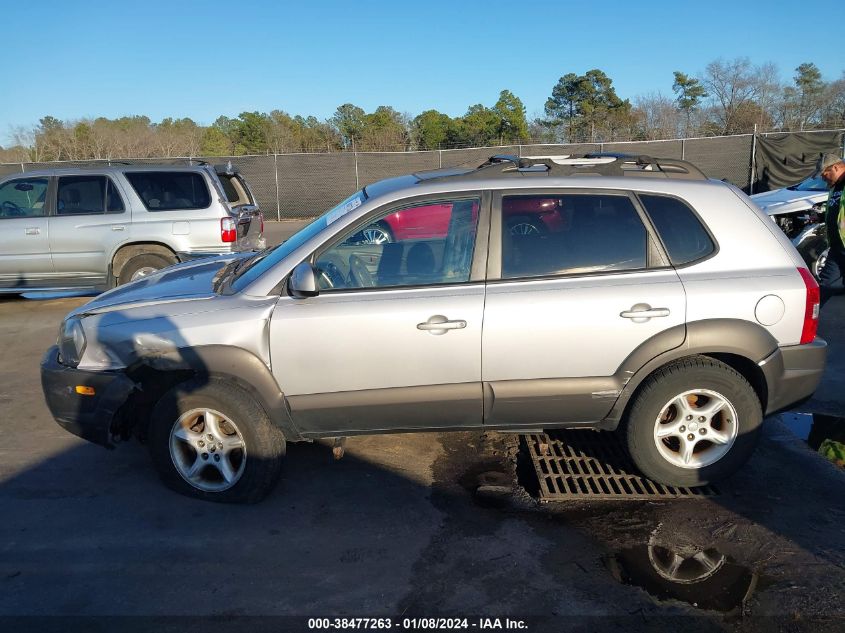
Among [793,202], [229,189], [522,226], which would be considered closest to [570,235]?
[522,226]

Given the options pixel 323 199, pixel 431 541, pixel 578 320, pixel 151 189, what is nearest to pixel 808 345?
pixel 578 320

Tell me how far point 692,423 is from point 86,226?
25.7 ft

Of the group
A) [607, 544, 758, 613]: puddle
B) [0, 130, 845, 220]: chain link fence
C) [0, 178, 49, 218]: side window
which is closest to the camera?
[607, 544, 758, 613]: puddle

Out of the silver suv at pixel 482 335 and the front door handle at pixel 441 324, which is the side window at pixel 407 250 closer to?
the silver suv at pixel 482 335

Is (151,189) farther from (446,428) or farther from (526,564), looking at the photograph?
(526,564)

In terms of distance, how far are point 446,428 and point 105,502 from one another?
2.09 metres

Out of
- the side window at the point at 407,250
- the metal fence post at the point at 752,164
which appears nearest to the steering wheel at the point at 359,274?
the side window at the point at 407,250

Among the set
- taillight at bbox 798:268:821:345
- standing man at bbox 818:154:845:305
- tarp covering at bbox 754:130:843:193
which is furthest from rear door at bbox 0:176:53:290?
tarp covering at bbox 754:130:843:193

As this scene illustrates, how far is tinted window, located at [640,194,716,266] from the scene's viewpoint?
3.94m

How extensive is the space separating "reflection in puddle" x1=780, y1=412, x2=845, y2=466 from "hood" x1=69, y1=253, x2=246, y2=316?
421 centimetres

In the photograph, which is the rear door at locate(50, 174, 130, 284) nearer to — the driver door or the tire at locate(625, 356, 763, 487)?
the driver door

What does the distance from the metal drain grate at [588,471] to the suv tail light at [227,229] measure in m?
5.43

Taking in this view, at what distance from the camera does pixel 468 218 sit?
13.1 ft

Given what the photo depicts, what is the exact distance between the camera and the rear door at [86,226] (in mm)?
8789
